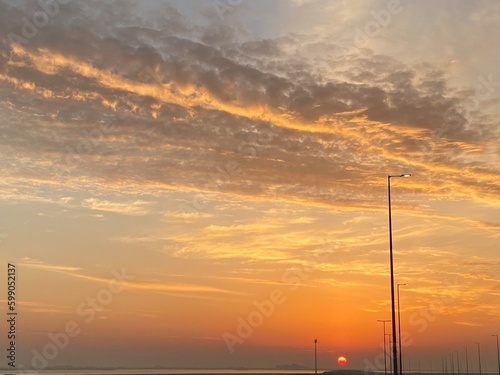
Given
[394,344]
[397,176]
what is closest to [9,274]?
[394,344]

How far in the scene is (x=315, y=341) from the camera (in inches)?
3563

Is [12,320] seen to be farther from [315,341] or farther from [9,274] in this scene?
[315,341]

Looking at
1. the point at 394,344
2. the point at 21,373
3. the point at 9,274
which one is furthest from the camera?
the point at 21,373

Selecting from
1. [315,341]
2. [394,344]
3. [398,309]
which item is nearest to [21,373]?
[315,341]

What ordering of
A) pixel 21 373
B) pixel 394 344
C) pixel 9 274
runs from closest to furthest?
pixel 394 344 → pixel 9 274 → pixel 21 373

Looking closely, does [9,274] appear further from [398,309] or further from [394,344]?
[398,309]

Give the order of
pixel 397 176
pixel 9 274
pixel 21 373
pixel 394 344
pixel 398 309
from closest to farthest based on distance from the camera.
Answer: pixel 394 344 → pixel 9 274 → pixel 397 176 → pixel 398 309 → pixel 21 373

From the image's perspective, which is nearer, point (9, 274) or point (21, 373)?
point (9, 274)

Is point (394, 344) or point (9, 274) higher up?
point (9, 274)

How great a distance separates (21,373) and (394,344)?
448 ft

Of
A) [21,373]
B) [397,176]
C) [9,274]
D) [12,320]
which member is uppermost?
[397,176]

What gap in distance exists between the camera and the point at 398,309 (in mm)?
85750

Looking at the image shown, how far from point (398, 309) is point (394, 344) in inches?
1987

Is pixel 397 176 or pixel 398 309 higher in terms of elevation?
pixel 397 176
